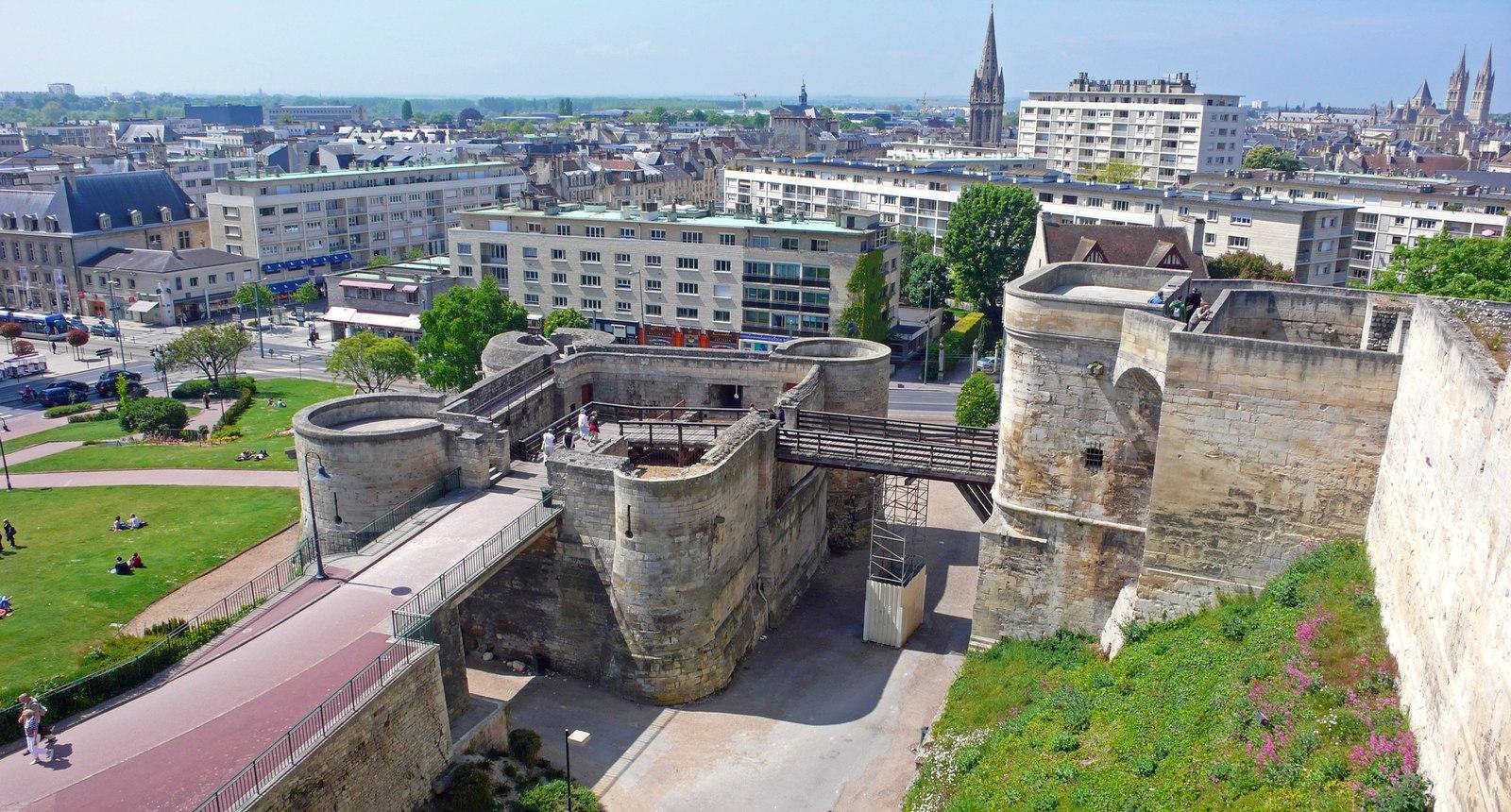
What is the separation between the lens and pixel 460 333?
54531mm

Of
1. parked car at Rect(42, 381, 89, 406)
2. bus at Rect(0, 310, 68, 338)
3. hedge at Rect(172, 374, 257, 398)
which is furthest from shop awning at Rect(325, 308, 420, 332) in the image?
bus at Rect(0, 310, 68, 338)

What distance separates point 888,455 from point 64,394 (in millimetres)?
55663

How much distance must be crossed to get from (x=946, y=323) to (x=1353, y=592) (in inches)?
2384

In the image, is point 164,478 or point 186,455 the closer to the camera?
point 164,478

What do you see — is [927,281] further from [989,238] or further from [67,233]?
[67,233]

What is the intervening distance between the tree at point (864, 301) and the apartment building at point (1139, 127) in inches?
2987

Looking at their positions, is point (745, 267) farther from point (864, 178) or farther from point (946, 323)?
point (864, 178)

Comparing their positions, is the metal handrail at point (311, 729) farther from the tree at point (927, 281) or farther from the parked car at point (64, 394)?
the tree at point (927, 281)

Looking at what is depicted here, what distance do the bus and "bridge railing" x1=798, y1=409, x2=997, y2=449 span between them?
73.6 m

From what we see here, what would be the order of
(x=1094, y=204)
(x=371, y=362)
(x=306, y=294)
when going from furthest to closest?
(x=306, y=294) < (x=1094, y=204) < (x=371, y=362)

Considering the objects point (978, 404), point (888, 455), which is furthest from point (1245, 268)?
point (888, 455)

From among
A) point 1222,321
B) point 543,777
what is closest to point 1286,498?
point 1222,321

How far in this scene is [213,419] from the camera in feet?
191

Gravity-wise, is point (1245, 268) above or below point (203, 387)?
above
